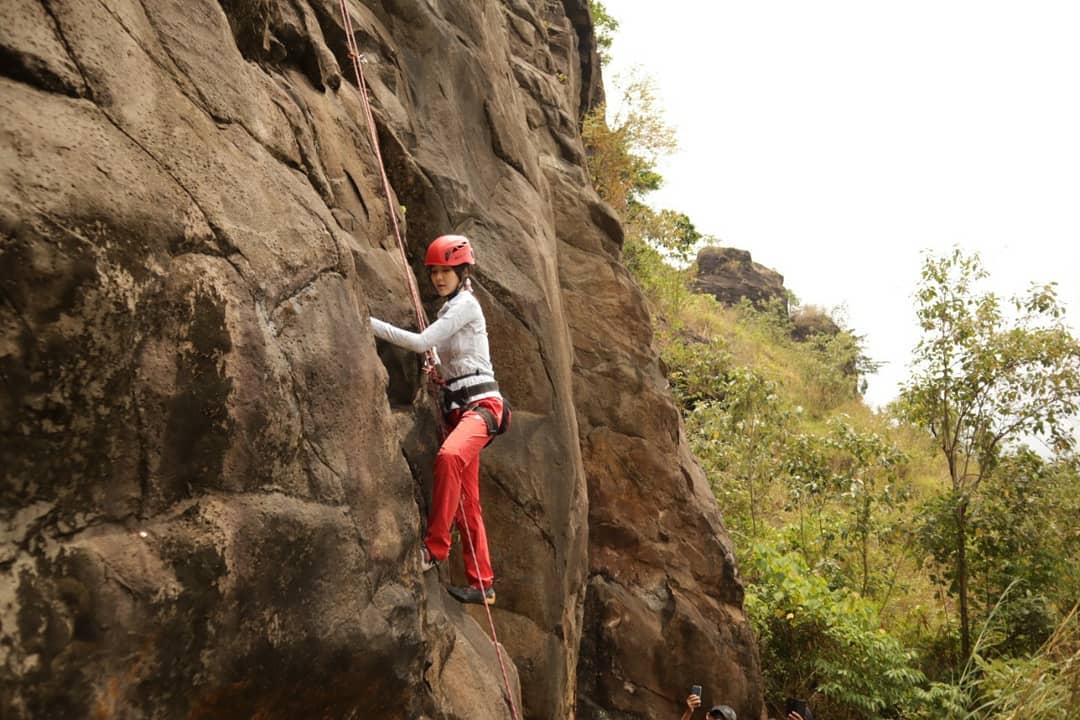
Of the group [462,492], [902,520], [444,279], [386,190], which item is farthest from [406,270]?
[902,520]

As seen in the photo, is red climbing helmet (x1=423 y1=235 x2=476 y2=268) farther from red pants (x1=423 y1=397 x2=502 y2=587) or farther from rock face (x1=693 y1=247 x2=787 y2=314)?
rock face (x1=693 y1=247 x2=787 y2=314)

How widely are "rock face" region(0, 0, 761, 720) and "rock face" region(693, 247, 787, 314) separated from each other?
2901cm

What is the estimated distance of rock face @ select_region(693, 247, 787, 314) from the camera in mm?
35000

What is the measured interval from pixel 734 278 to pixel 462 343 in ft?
105

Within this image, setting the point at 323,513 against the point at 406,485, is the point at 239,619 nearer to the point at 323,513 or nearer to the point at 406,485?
the point at 323,513

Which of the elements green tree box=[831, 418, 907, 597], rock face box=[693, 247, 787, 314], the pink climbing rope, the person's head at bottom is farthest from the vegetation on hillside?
rock face box=[693, 247, 787, 314]

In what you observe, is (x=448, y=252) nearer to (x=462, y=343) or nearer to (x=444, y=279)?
(x=444, y=279)

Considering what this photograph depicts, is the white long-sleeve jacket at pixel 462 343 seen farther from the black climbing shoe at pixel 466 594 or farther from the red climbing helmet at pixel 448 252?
the black climbing shoe at pixel 466 594

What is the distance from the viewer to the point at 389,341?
4.68 metres

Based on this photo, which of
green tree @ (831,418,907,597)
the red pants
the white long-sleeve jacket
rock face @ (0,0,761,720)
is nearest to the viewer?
rock face @ (0,0,761,720)

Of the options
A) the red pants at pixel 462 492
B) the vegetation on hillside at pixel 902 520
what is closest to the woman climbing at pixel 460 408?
the red pants at pixel 462 492

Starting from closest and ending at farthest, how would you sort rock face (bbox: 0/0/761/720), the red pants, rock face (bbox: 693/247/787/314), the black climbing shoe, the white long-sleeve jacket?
rock face (bbox: 0/0/761/720) → the red pants → the white long-sleeve jacket → the black climbing shoe → rock face (bbox: 693/247/787/314)

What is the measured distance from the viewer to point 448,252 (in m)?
5.20

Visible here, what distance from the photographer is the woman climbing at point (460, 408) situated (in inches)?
187
